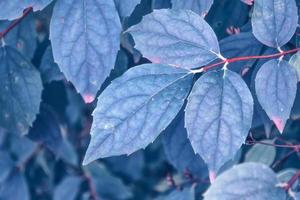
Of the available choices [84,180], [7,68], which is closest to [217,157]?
[7,68]

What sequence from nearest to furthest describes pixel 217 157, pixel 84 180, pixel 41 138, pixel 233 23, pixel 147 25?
pixel 217 157, pixel 147 25, pixel 233 23, pixel 41 138, pixel 84 180

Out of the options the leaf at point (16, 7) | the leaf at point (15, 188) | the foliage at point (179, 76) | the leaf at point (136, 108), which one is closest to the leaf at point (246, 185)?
the foliage at point (179, 76)

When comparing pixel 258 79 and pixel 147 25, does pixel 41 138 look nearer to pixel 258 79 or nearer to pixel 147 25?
pixel 147 25

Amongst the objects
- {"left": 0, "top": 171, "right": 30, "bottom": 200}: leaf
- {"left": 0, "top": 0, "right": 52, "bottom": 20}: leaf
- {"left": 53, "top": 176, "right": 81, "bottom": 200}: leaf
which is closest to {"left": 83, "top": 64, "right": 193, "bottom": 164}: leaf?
{"left": 0, "top": 0, "right": 52, "bottom": 20}: leaf

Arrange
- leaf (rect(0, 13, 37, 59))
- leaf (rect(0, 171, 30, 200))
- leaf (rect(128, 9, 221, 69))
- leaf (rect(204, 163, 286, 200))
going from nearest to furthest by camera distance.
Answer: leaf (rect(204, 163, 286, 200)), leaf (rect(128, 9, 221, 69)), leaf (rect(0, 13, 37, 59)), leaf (rect(0, 171, 30, 200))

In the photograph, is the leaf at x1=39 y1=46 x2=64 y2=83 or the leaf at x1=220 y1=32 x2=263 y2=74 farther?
the leaf at x1=39 y1=46 x2=64 y2=83

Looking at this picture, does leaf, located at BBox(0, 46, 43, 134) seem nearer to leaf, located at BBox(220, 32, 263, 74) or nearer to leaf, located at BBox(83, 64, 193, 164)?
leaf, located at BBox(83, 64, 193, 164)

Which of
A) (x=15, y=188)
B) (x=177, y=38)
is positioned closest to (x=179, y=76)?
(x=177, y=38)
